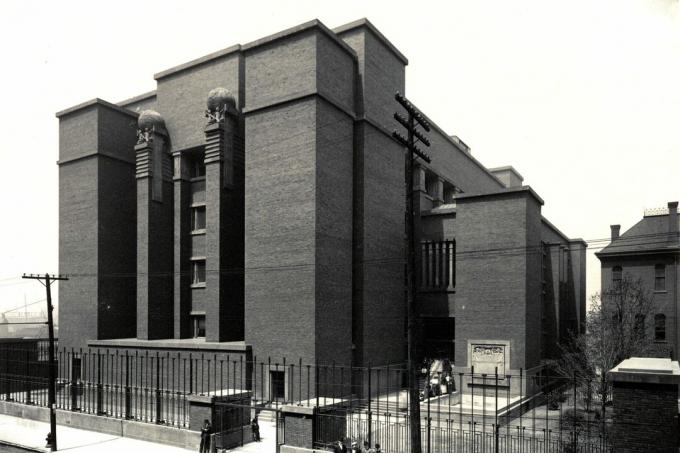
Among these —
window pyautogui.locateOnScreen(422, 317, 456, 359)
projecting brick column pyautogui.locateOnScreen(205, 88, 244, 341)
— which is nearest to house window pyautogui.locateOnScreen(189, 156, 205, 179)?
projecting brick column pyautogui.locateOnScreen(205, 88, 244, 341)

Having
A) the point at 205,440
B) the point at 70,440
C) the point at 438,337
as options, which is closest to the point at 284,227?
the point at 205,440

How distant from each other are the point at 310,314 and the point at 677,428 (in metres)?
17.2

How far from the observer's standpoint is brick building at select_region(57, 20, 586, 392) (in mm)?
27375

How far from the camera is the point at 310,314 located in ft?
86.0

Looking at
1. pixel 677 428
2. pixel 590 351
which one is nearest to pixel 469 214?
pixel 590 351

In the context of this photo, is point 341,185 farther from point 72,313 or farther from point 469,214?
point 72,313

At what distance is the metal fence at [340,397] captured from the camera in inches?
757

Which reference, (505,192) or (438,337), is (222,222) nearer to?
(505,192)

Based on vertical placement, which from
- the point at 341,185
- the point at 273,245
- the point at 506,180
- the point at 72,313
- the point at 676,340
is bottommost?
the point at 676,340

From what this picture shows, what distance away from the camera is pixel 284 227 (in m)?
27.4

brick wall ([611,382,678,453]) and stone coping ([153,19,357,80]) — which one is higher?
stone coping ([153,19,357,80])

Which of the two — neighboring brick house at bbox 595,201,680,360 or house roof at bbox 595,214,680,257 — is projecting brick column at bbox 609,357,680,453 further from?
house roof at bbox 595,214,680,257

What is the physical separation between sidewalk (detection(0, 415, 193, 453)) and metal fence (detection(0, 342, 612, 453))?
1.00 metres

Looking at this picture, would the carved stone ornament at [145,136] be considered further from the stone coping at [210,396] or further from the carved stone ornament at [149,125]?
the stone coping at [210,396]
